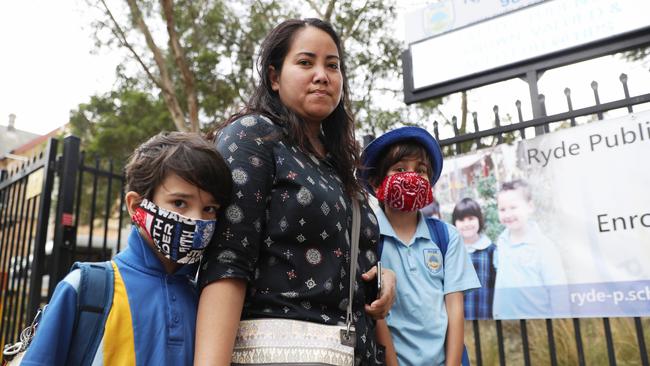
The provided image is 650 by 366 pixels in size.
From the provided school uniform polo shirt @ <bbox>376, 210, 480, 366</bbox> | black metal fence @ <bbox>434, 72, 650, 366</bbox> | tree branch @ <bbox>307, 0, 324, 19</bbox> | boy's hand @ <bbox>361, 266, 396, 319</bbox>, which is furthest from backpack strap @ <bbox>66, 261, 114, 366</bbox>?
tree branch @ <bbox>307, 0, 324, 19</bbox>

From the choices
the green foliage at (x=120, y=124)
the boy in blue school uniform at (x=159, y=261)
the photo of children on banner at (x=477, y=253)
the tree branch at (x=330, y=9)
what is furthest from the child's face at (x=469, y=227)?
the green foliage at (x=120, y=124)

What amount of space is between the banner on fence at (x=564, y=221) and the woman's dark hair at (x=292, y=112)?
5.28 ft

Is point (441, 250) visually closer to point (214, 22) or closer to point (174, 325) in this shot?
point (174, 325)

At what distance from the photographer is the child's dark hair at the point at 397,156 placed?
2.12 m

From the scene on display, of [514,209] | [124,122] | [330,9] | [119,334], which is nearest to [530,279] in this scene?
[514,209]

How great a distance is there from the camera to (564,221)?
2744 mm

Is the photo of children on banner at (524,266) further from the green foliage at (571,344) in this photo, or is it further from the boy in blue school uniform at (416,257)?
the green foliage at (571,344)

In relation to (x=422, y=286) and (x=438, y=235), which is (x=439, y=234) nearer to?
(x=438, y=235)

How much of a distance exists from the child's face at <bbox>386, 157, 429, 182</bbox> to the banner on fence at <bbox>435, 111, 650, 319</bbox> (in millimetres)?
1111

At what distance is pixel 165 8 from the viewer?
7.47 meters

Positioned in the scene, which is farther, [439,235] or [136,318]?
[439,235]

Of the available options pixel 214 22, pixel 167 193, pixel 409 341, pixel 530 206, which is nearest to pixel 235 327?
pixel 167 193

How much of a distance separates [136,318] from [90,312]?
107mm

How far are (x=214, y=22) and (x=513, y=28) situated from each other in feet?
29.1
